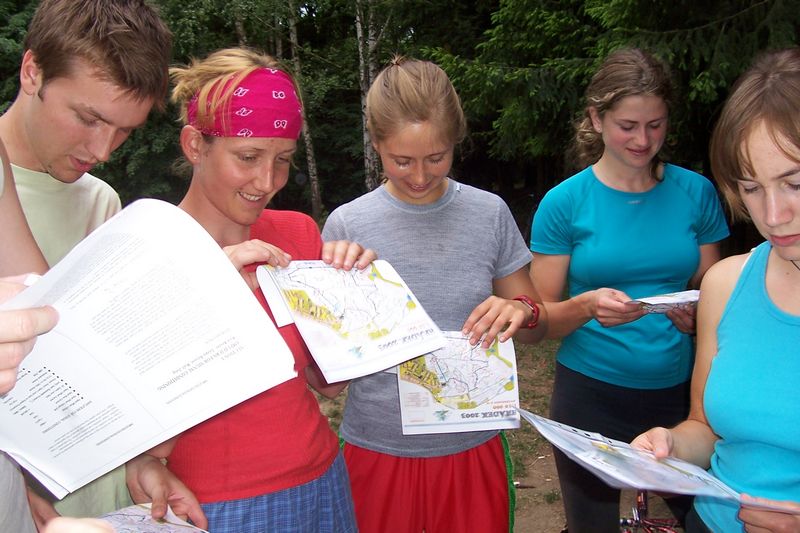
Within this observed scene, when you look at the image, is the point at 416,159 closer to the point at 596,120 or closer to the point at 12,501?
the point at 596,120

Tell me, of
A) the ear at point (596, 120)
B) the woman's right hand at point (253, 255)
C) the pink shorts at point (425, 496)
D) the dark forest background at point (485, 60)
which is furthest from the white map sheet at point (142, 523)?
the ear at point (596, 120)

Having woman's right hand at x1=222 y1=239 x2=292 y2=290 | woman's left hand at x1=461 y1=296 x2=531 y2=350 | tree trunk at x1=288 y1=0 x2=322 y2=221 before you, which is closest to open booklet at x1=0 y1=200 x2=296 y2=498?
woman's right hand at x1=222 y1=239 x2=292 y2=290

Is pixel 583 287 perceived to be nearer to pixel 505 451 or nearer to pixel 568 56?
pixel 505 451

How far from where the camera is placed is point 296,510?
169cm

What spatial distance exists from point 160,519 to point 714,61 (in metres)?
5.35

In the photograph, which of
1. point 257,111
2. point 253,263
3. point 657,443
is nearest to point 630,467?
point 657,443

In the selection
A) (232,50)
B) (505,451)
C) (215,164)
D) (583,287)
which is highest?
(232,50)

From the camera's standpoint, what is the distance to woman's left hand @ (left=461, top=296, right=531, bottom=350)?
6.27 feet

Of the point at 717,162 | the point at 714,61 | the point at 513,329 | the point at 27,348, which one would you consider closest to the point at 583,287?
the point at 513,329

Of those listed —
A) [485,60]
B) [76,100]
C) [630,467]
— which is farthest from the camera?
[485,60]

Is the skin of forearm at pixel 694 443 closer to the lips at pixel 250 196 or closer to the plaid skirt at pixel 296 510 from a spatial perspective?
the plaid skirt at pixel 296 510

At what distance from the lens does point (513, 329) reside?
196cm

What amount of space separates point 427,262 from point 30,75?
4.05 feet

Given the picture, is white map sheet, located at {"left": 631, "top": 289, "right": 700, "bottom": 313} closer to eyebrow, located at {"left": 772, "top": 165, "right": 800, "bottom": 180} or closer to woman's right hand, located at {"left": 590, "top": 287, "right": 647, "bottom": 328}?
woman's right hand, located at {"left": 590, "top": 287, "right": 647, "bottom": 328}
